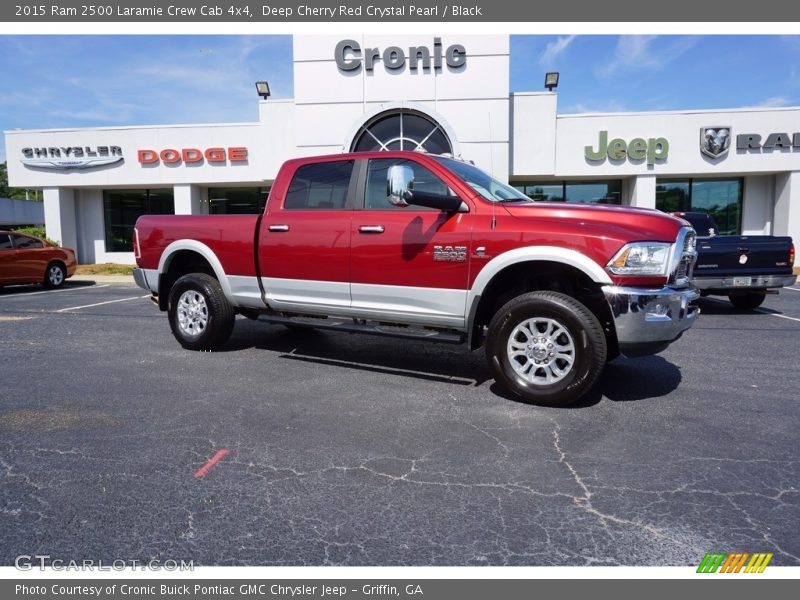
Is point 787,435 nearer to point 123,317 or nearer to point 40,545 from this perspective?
point 40,545

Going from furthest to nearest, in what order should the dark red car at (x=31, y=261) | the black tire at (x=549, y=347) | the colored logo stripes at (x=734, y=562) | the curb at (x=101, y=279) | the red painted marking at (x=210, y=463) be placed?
the curb at (x=101, y=279)
the dark red car at (x=31, y=261)
the black tire at (x=549, y=347)
the red painted marking at (x=210, y=463)
the colored logo stripes at (x=734, y=562)

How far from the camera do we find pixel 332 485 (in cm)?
318

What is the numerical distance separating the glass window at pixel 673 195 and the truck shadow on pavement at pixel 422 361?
607 inches

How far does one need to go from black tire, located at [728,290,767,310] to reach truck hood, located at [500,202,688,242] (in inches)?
A: 259

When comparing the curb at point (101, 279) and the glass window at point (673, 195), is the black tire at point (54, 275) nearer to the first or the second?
the curb at point (101, 279)

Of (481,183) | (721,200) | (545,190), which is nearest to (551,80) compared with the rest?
(545,190)

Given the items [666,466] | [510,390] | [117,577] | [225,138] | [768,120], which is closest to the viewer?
[117,577]

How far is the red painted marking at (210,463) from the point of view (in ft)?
11.0

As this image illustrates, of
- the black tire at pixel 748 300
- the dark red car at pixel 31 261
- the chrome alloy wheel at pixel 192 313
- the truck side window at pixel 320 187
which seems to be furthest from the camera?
the dark red car at pixel 31 261

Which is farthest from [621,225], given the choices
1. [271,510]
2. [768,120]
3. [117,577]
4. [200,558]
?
[768,120]

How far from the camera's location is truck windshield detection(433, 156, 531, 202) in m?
5.20

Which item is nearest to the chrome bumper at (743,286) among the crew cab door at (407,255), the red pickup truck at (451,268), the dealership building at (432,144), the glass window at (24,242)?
the red pickup truck at (451,268)

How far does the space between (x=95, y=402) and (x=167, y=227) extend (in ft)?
8.79

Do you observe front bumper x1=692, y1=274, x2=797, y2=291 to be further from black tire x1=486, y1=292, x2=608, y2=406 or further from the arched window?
the arched window
